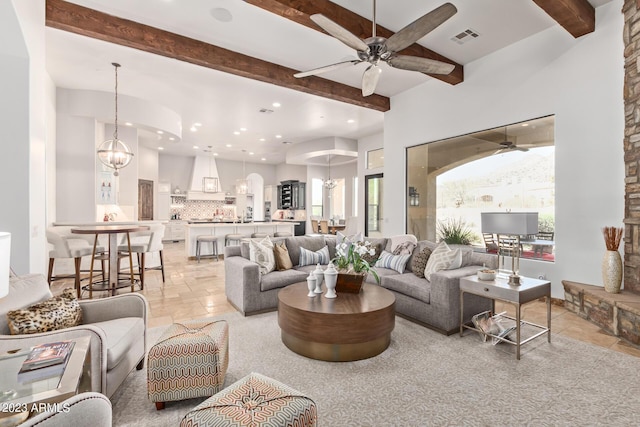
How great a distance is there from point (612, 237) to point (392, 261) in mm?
2367

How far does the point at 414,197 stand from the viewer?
6.21 meters

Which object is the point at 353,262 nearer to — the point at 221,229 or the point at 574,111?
the point at 574,111

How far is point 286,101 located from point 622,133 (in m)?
5.19

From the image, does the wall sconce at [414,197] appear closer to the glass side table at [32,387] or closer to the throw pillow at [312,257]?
the throw pillow at [312,257]

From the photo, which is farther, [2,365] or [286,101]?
[286,101]

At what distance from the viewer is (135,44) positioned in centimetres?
379

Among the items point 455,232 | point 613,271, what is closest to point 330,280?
point 613,271

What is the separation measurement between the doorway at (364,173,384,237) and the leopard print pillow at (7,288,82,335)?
7652mm

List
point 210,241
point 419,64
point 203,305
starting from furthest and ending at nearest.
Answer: point 210,241 < point 203,305 < point 419,64

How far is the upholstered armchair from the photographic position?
1.67m

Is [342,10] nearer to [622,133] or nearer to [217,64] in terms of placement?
[217,64]

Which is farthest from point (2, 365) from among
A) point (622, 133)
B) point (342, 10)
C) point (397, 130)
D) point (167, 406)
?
point (397, 130)

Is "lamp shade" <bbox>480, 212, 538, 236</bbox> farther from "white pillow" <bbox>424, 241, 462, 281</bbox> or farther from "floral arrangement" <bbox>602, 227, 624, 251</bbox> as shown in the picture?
"floral arrangement" <bbox>602, 227, 624, 251</bbox>

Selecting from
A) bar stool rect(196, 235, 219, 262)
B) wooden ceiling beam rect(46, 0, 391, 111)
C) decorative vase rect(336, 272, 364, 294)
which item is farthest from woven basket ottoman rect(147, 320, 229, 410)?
bar stool rect(196, 235, 219, 262)
